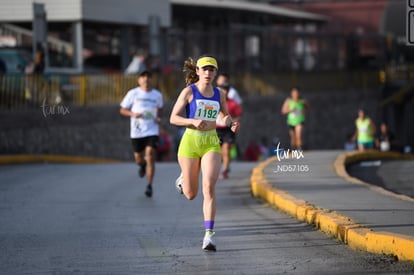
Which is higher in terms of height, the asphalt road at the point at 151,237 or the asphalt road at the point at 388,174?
the asphalt road at the point at 151,237

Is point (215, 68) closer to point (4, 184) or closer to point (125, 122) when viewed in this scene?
point (4, 184)

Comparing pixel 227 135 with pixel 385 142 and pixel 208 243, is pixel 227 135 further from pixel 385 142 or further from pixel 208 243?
pixel 385 142

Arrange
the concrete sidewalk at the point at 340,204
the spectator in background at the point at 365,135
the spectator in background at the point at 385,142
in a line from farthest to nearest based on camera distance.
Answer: the spectator in background at the point at 385,142 < the spectator in background at the point at 365,135 < the concrete sidewalk at the point at 340,204

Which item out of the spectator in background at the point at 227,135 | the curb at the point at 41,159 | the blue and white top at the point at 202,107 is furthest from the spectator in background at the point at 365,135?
the blue and white top at the point at 202,107

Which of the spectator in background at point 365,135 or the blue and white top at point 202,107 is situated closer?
the blue and white top at point 202,107

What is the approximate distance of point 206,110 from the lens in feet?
35.3

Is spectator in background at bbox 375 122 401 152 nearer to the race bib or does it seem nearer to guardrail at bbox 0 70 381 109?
guardrail at bbox 0 70 381 109

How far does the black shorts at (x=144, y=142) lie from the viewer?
52.8ft

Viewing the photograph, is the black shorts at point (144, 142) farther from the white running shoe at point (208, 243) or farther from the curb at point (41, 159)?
the curb at point (41, 159)

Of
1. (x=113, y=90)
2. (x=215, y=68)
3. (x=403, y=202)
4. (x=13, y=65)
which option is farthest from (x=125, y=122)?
(x=215, y=68)

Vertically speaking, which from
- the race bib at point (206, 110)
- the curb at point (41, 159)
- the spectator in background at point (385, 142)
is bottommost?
the spectator in background at point (385, 142)

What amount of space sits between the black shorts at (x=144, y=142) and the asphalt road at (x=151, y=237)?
726 mm

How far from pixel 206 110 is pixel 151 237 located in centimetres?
152

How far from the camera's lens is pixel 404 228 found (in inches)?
→ 406
